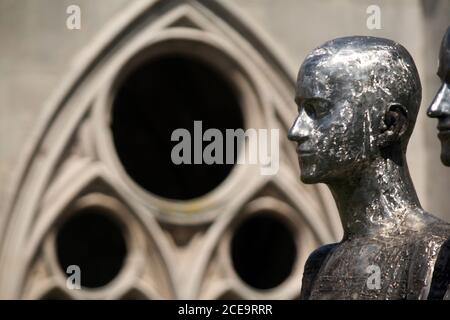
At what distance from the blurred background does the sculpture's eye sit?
5437mm

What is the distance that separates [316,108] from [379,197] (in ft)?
1.18

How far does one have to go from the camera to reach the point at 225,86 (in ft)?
47.8

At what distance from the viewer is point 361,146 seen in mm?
7465

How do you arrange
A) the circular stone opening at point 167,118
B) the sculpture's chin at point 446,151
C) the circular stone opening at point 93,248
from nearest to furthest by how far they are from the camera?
the sculpture's chin at point 446,151
the circular stone opening at point 167,118
the circular stone opening at point 93,248

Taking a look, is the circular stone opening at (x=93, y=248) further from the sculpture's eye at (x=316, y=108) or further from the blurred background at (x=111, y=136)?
the sculpture's eye at (x=316, y=108)

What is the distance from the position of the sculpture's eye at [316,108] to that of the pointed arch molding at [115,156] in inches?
224

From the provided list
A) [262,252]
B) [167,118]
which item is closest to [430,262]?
[262,252]

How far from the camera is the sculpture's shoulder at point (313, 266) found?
25.2 ft

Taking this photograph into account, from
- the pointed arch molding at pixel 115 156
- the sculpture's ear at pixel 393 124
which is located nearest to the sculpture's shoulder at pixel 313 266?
the sculpture's ear at pixel 393 124

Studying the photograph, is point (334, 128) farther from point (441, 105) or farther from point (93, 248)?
point (93, 248)

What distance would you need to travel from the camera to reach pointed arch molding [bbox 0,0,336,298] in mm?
13133

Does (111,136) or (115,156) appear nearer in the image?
(115,156)

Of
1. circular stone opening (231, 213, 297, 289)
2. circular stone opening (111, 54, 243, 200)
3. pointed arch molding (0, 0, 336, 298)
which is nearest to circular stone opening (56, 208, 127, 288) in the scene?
circular stone opening (111, 54, 243, 200)
